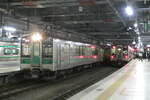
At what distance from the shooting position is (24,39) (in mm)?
12281

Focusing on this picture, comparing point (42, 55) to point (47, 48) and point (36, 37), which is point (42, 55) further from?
point (36, 37)

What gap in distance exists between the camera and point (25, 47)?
485 inches

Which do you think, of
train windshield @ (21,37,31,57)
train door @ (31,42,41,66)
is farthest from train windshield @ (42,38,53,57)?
train windshield @ (21,37,31,57)

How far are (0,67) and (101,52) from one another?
1627 centimetres

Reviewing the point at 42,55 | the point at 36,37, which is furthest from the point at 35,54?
the point at 36,37

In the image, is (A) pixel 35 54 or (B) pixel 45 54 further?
(A) pixel 35 54

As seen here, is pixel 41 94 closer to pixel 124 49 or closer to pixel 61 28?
pixel 61 28

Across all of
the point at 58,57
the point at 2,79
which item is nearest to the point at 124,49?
the point at 58,57

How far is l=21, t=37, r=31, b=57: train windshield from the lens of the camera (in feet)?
39.9

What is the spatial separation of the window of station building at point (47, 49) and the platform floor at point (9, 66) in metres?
1.58

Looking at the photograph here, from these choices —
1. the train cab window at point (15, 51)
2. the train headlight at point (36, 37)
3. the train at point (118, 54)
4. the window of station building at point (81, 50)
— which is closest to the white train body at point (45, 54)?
the train headlight at point (36, 37)

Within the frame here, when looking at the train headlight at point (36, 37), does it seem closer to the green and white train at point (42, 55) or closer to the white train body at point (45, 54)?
the green and white train at point (42, 55)

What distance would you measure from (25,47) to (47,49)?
1.37m

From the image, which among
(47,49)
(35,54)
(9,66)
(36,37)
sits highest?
(36,37)
